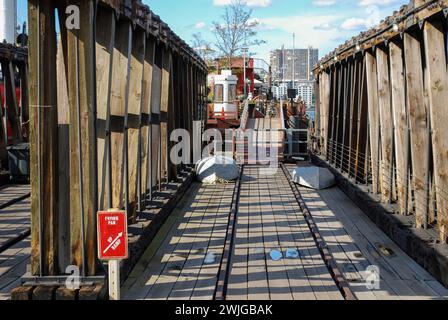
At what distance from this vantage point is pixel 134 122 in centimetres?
911

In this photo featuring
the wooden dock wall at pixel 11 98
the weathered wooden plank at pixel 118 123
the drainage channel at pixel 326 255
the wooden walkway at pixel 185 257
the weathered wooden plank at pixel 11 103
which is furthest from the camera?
the weathered wooden plank at pixel 11 103

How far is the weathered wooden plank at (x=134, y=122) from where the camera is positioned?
9.09 m

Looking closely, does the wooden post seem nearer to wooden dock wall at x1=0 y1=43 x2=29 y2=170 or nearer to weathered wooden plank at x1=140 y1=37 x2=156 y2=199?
weathered wooden plank at x1=140 y1=37 x2=156 y2=199

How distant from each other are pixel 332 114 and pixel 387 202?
699 centimetres

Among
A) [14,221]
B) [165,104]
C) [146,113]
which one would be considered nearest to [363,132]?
[165,104]

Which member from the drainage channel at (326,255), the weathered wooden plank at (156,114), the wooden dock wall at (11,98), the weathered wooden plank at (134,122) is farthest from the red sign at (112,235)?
the wooden dock wall at (11,98)

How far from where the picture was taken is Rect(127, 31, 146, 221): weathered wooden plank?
9.09m

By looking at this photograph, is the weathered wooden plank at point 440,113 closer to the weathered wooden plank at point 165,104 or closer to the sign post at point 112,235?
the sign post at point 112,235

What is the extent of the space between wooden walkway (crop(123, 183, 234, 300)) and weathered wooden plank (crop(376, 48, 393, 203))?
9.32ft

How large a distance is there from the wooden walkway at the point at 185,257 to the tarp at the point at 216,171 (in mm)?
3035

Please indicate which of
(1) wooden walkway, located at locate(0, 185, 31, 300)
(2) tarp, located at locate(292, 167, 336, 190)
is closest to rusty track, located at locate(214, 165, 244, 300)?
(1) wooden walkway, located at locate(0, 185, 31, 300)

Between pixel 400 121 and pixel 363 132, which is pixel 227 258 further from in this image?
pixel 363 132

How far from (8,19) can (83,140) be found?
27370mm

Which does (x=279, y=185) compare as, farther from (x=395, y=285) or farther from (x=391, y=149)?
(x=395, y=285)
